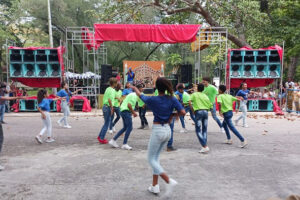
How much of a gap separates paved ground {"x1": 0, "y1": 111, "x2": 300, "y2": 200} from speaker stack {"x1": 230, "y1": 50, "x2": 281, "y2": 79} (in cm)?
849

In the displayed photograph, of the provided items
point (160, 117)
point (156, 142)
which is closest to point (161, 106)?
point (160, 117)

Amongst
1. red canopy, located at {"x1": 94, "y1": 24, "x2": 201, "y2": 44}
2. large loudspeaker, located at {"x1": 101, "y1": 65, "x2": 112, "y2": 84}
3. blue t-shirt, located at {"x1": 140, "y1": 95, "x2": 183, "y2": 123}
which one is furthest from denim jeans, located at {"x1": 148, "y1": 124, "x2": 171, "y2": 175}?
large loudspeaker, located at {"x1": 101, "y1": 65, "x2": 112, "y2": 84}

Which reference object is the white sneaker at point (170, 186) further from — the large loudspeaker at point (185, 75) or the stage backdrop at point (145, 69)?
the stage backdrop at point (145, 69)

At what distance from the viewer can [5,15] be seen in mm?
25047

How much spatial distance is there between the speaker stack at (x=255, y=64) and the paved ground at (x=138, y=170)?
8488 mm

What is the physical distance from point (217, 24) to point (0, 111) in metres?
14.6

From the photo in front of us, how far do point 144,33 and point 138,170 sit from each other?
35.0 feet

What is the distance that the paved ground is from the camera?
3.98m

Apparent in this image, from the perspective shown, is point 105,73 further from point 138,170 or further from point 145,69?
point 138,170

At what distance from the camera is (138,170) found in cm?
504

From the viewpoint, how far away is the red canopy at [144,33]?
14.2 m

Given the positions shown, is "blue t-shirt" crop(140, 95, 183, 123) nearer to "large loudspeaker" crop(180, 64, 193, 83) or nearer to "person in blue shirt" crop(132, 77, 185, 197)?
"person in blue shirt" crop(132, 77, 185, 197)

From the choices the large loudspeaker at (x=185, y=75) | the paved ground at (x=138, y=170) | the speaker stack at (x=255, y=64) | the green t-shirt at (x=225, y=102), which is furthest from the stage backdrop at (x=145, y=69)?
the green t-shirt at (x=225, y=102)

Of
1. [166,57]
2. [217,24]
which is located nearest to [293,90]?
[217,24]
